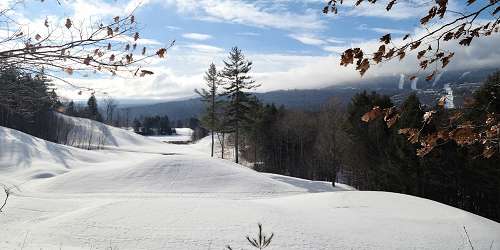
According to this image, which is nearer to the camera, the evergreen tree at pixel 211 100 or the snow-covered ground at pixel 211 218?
the snow-covered ground at pixel 211 218

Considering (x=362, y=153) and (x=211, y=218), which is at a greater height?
(x=362, y=153)

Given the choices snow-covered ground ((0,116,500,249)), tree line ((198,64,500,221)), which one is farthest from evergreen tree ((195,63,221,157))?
snow-covered ground ((0,116,500,249))

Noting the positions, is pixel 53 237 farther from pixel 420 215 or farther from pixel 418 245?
pixel 420 215

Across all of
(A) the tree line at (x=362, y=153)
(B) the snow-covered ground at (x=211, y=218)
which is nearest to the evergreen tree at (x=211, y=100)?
(A) the tree line at (x=362, y=153)

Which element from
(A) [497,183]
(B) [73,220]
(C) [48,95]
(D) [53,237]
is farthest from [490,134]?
(A) [497,183]

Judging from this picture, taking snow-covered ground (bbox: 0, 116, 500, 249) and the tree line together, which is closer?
snow-covered ground (bbox: 0, 116, 500, 249)

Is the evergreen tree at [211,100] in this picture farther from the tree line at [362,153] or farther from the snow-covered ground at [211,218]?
the snow-covered ground at [211,218]

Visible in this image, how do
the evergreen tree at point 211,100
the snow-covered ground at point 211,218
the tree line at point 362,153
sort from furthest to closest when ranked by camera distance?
the evergreen tree at point 211,100 < the tree line at point 362,153 < the snow-covered ground at point 211,218

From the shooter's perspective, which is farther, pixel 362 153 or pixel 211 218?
pixel 362 153

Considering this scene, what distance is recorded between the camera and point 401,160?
28047 millimetres

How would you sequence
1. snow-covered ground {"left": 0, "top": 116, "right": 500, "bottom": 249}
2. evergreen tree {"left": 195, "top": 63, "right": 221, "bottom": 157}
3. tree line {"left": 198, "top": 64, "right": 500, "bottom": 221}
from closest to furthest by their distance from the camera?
snow-covered ground {"left": 0, "top": 116, "right": 500, "bottom": 249} → tree line {"left": 198, "top": 64, "right": 500, "bottom": 221} → evergreen tree {"left": 195, "top": 63, "right": 221, "bottom": 157}

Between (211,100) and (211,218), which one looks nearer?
(211,218)

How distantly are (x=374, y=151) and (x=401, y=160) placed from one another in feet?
15.6

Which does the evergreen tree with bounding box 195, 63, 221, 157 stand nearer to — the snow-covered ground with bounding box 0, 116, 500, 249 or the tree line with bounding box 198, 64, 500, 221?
the tree line with bounding box 198, 64, 500, 221
